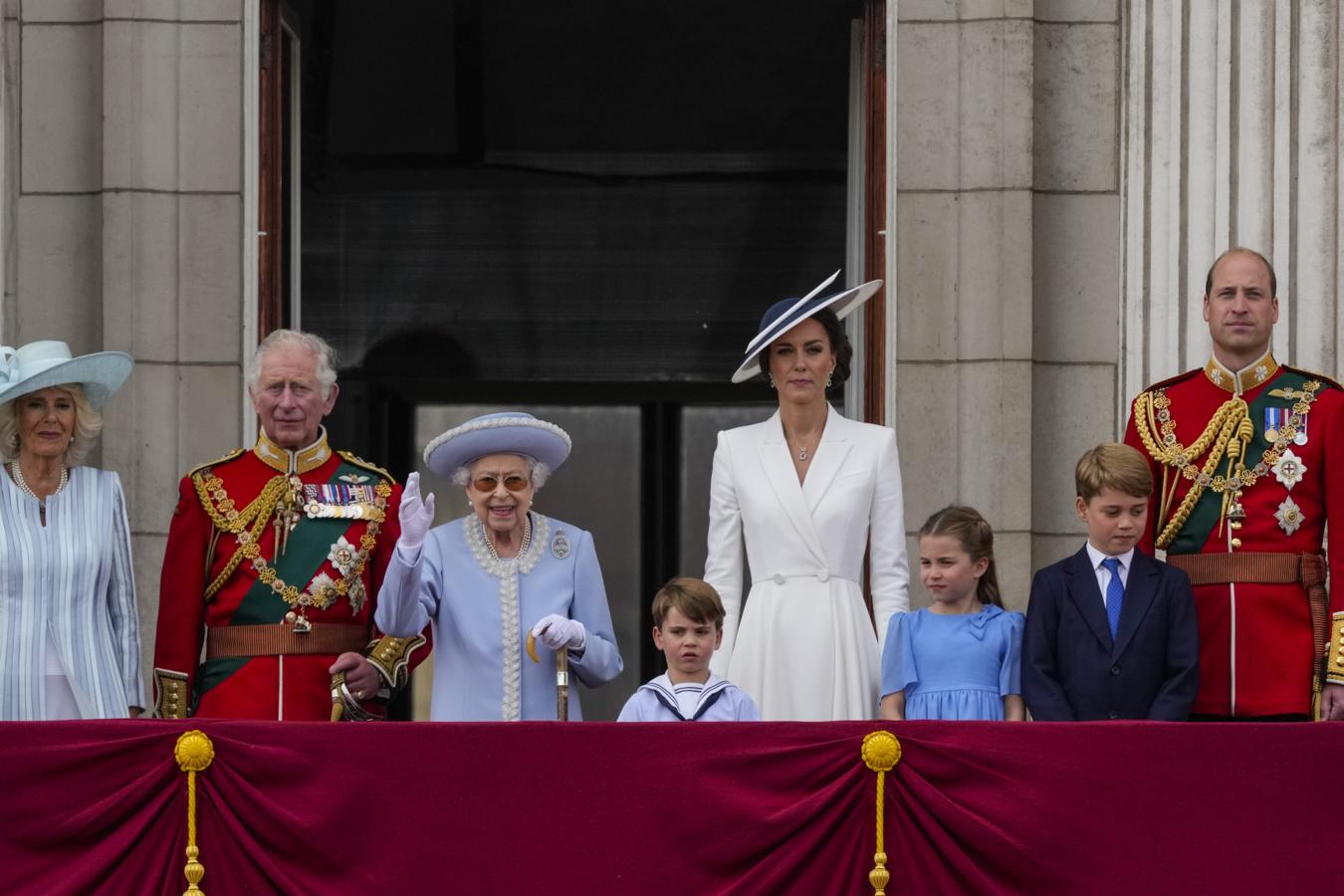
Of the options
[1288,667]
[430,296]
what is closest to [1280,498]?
[1288,667]

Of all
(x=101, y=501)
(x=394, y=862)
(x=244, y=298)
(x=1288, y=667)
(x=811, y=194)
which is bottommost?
(x=394, y=862)

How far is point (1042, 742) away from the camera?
5.36 metres

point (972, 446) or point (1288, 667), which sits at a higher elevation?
point (972, 446)

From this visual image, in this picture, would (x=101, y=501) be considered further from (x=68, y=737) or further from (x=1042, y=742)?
(x=1042, y=742)

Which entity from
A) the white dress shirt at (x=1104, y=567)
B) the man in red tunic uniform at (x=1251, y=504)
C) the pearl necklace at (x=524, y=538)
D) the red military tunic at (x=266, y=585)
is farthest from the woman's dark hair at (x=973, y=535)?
the red military tunic at (x=266, y=585)

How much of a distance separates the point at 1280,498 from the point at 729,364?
209 inches

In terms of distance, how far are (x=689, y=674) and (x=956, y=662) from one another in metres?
0.69

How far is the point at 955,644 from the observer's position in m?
5.97

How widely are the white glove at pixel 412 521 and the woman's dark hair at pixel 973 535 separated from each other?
1.31 metres

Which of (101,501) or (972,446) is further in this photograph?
(972,446)

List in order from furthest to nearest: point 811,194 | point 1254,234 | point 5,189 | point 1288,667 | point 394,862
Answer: point 811,194 < point 5,189 < point 1254,234 < point 1288,667 < point 394,862

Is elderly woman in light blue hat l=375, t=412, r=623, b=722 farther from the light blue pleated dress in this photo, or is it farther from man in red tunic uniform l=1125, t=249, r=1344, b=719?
man in red tunic uniform l=1125, t=249, r=1344, b=719

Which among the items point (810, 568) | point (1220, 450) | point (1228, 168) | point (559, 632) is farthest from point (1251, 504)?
point (1228, 168)

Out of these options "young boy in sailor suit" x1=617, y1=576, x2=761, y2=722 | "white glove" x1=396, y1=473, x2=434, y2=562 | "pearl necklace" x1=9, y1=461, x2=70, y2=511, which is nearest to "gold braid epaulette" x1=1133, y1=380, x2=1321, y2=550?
"young boy in sailor suit" x1=617, y1=576, x2=761, y2=722
